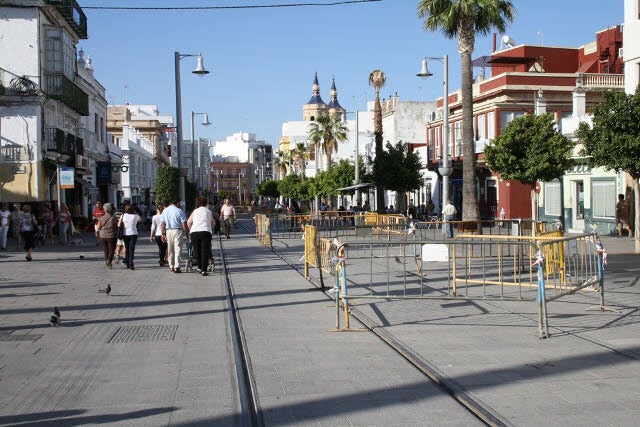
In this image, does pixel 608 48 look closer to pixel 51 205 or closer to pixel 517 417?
pixel 51 205

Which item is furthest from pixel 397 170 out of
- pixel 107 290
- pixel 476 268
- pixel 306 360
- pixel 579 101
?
pixel 306 360

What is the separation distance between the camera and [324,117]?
2977 inches

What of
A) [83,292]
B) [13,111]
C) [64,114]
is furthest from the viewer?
[64,114]

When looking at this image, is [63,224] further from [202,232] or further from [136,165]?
[136,165]

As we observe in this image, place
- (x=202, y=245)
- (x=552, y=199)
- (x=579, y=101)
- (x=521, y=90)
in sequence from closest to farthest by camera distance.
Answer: (x=202, y=245) → (x=579, y=101) → (x=552, y=199) → (x=521, y=90)

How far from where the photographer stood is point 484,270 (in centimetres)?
1241

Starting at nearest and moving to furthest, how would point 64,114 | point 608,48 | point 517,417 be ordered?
1. point 517,417
2. point 64,114
3. point 608,48

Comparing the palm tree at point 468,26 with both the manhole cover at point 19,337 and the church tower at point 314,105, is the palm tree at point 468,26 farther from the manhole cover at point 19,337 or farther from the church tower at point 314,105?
the church tower at point 314,105

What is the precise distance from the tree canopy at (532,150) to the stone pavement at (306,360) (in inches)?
516

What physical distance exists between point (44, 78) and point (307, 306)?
88.2 feet

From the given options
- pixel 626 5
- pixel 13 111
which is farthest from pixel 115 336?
pixel 13 111

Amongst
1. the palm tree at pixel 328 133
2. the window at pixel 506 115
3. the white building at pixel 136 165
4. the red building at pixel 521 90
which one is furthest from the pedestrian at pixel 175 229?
the palm tree at pixel 328 133

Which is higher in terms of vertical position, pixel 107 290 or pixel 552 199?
pixel 552 199

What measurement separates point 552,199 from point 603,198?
5.77m
